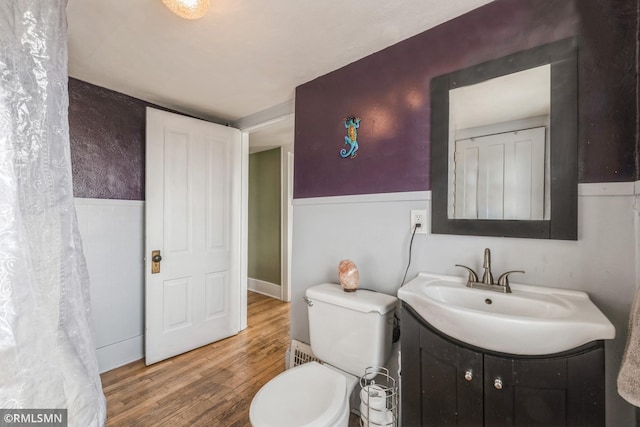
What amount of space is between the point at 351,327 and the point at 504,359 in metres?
0.64

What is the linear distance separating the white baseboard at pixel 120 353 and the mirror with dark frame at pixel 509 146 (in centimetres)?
237

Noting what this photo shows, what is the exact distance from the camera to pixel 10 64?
62 centimetres

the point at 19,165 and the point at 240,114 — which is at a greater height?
the point at 240,114

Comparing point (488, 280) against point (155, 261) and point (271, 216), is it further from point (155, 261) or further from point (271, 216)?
point (271, 216)

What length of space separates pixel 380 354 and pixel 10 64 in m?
1.54

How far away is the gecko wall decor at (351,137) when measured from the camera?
1708 millimetres

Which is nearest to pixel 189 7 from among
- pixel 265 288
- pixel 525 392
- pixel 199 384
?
pixel 525 392

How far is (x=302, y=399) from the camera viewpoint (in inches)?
46.4

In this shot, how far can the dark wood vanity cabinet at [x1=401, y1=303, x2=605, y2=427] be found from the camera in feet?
2.65

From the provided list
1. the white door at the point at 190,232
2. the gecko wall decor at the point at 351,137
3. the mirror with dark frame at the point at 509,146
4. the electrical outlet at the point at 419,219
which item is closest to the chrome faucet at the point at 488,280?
the mirror with dark frame at the point at 509,146

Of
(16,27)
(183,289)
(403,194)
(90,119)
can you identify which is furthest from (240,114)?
(16,27)

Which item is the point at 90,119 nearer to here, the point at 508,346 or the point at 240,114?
the point at 240,114

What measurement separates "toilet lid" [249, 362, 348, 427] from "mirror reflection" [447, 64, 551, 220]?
96cm

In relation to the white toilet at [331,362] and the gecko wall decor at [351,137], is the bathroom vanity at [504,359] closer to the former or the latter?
the white toilet at [331,362]
